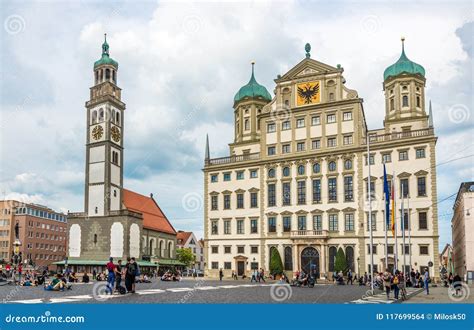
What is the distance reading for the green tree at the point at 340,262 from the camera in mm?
59884

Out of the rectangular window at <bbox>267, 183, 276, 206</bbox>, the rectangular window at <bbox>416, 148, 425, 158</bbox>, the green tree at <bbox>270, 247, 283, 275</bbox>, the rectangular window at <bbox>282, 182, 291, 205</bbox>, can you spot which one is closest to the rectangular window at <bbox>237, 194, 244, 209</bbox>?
the rectangular window at <bbox>267, 183, 276, 206</bbox>

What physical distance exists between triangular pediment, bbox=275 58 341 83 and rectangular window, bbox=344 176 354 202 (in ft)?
44.0

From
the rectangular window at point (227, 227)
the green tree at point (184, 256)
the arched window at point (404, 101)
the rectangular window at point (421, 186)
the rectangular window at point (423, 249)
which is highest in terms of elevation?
the arched window at point (404, 101)

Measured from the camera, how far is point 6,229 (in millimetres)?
111250

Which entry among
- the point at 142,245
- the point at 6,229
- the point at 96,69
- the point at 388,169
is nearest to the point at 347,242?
the point at 388,169

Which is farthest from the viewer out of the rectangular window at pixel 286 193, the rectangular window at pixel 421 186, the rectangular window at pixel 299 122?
the rectangular window at pixel 299 122

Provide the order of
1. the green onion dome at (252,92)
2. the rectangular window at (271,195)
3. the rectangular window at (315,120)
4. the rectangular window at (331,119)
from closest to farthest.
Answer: the rectangular window at (331,119), the rectangular window at (315,120), the rectangular window at (271,195), the green onion dome at (252,92)

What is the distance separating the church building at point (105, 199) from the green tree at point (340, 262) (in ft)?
106

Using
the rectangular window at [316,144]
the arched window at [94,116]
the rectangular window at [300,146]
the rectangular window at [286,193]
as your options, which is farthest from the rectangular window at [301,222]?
the arched window at [94,116]

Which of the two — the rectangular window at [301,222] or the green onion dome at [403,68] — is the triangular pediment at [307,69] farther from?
the rectangular window at [301,222]

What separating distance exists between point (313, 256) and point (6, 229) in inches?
2918

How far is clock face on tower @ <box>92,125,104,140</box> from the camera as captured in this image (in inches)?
3184

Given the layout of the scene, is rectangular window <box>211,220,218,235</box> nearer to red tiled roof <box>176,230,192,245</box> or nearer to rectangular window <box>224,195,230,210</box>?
rectangular window <box>224,195,230,210</box>

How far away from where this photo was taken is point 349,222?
62.1 meters
